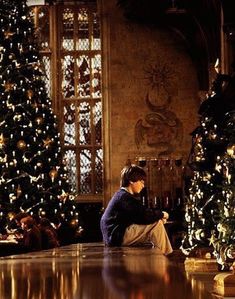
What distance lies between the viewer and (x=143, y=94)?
17.8 m

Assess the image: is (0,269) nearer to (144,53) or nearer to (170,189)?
(170,189)

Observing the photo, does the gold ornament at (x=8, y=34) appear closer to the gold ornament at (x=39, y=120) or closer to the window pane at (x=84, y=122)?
the gold ornament at (x=39, y=120)

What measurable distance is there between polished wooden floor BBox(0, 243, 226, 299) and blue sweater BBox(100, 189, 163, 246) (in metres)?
2.44

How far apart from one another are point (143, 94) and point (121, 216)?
10099 millimetres

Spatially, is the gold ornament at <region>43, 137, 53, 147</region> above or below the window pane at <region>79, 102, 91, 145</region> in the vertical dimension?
below

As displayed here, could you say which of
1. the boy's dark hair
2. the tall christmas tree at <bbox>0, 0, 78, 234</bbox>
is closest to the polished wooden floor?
the boy's dark hair

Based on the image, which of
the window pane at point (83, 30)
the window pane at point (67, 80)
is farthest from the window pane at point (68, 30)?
the window pane at point (67, 80)

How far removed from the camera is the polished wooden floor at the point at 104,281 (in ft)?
10.0

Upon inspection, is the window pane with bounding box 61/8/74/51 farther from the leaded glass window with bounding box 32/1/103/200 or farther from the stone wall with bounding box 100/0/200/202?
the stone wall with bounding box 100/0/200/202

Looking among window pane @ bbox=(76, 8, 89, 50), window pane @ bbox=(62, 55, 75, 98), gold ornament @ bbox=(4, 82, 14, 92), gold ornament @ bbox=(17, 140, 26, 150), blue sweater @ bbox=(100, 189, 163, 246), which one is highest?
window pane @ bbox=(76, 8, 89, 50)

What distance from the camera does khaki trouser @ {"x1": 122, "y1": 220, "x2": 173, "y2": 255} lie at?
7688 mm

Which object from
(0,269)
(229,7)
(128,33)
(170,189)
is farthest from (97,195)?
(0,269)

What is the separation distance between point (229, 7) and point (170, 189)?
19.9 feet

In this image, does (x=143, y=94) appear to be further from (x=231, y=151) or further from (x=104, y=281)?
(x=104, y=281)
